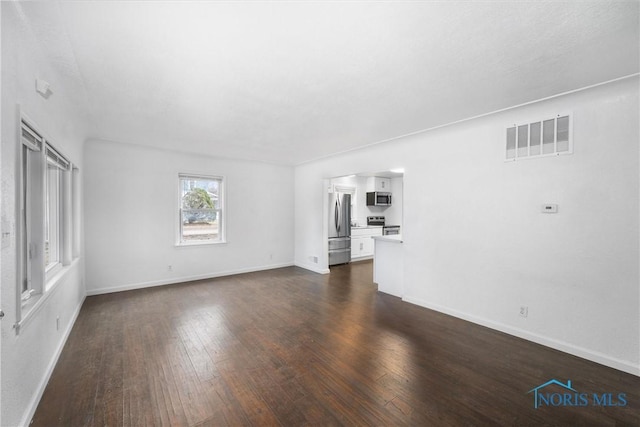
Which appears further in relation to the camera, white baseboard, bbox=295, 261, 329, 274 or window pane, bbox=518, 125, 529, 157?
white baseboard, bbox=295, 261, 329, 274

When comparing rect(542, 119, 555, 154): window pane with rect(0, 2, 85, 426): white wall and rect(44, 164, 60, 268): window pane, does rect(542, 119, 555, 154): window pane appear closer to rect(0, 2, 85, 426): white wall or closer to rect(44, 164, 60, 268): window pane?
rect(0, 2, 85, 426): white wall

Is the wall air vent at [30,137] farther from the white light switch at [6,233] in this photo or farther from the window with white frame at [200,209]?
the window with white frame at [200,209]

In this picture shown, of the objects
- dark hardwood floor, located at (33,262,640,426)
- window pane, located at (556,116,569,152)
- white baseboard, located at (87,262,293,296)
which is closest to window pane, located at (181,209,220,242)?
white baseboard, located at (87,262,293,296)

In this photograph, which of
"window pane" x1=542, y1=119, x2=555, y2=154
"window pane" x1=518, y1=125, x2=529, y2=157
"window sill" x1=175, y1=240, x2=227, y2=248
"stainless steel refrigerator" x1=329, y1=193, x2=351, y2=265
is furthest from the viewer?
"stainless steel refrigerator" x1=329, y1=193, x2=351, y2=265

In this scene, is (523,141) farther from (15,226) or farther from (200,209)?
(200,209)

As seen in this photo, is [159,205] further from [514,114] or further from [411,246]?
[514,114]

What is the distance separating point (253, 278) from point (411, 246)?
134 inches

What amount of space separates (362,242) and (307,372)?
212 inches

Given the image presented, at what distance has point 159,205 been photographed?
16.9 ft

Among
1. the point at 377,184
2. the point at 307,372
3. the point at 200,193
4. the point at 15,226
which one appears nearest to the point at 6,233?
the point at 15,226

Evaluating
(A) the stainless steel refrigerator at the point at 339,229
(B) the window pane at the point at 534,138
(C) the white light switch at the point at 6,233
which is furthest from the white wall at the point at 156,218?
(B) the window pane at the point at 534,138

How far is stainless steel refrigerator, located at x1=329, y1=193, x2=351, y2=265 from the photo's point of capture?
6.64 meters

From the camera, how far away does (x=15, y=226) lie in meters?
1.67

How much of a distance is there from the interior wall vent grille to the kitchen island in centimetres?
203
